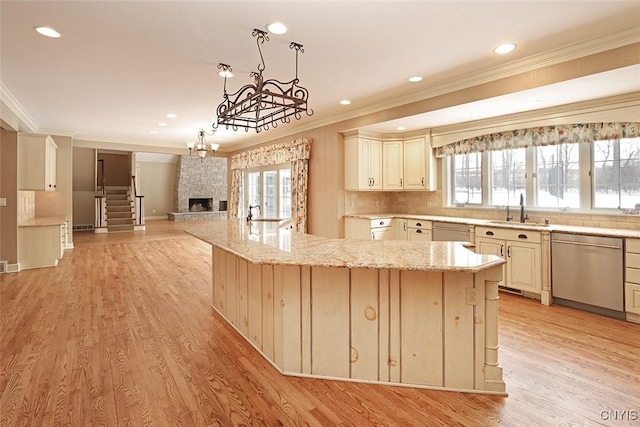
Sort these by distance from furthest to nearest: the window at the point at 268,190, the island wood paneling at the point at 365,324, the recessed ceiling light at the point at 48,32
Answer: the window at the point at 268,190 → the recessed ceiling light at the point at 48,32 → the island wood paneling at the point at 365,324

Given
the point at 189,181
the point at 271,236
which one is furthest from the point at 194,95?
the point at 189,181

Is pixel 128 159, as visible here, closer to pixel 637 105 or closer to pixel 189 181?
pixel 189 181

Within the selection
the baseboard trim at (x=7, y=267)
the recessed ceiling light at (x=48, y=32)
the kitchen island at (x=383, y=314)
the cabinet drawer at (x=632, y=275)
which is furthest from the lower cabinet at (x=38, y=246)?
the cabinet drawer at (x=632, y=275)

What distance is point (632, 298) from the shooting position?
3324mm

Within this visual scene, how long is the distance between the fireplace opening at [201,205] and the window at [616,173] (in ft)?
45.7

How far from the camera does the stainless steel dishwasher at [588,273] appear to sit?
3.43 meters

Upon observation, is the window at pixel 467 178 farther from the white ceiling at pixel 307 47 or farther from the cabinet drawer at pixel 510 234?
the cabinet drawer at pixel 510 234

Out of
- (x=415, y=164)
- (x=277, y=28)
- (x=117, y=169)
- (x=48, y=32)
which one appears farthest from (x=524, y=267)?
(x=117, y=169)

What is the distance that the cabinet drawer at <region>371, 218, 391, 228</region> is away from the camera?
5.50m

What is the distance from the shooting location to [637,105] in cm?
348

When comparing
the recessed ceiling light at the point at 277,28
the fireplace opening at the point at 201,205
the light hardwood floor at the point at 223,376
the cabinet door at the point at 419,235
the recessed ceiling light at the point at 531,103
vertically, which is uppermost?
the recessed ceiling light at the point at 277,28

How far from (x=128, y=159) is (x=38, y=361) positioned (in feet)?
37.9

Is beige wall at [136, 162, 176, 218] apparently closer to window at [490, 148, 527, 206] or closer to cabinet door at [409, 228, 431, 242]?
cabinet door at [409, 228, 431, 242]

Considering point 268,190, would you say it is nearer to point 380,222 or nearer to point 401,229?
point 380,222
